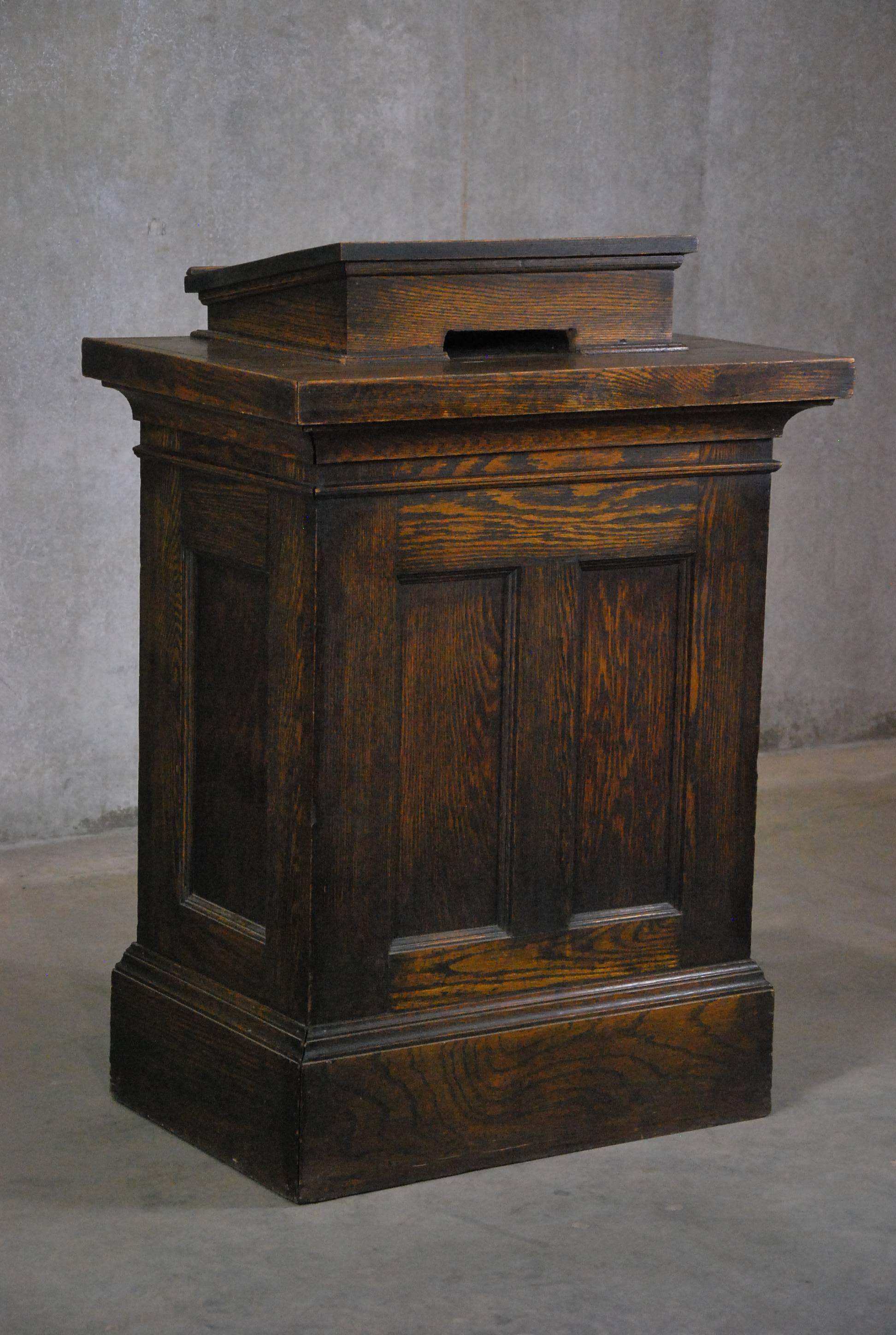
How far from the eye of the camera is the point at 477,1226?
2.78m

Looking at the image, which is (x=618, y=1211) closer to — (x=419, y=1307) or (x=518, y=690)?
(x=419, y=1307)

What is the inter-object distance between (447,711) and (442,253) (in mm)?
677

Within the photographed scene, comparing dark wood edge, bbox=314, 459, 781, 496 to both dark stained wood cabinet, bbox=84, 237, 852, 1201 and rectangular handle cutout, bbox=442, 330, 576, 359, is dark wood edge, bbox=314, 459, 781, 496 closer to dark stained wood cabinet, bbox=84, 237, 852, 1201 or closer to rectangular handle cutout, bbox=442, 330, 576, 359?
dark stained wood cabinet, bbox=84, 237, 852, 1201

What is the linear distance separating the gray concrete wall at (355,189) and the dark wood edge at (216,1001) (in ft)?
5.00

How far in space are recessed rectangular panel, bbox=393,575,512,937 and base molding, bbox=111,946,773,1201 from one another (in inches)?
6.7

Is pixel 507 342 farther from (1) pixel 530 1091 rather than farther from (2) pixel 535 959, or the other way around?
(1) pixel 530 1091

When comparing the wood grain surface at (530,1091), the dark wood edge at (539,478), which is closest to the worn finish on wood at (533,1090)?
the wood grain surface at (530,1091)

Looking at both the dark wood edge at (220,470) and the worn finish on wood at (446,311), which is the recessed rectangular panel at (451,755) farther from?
the worn finish on wood at (446,311)

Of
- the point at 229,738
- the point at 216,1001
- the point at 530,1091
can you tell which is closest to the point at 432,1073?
the point at 530,1091

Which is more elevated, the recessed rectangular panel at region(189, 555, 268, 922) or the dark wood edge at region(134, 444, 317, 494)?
the dark wood edge at region(134, 444, 317, 494)

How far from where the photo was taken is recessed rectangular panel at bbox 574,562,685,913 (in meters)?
2.99

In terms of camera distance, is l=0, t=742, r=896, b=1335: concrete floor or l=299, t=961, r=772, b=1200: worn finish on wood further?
l=299, t=961, r=772, b=1200: worn finish on wood

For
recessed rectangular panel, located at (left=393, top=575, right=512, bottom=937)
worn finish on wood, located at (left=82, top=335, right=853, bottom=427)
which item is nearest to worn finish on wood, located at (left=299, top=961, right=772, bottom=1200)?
recessed rectangular panel, located at (left=393, top=575, right=512, bottom=937)

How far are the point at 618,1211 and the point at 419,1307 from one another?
414 mm
